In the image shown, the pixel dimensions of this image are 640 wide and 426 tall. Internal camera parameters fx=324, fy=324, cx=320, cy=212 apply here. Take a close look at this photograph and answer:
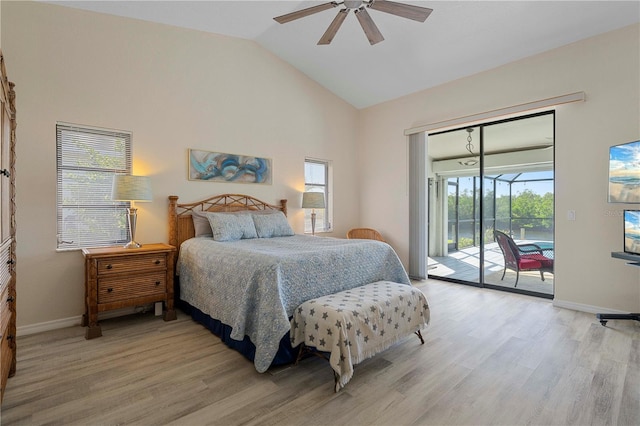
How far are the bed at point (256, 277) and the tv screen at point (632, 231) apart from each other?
82.0 inches

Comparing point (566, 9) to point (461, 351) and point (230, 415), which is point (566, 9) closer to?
point (461, 351)

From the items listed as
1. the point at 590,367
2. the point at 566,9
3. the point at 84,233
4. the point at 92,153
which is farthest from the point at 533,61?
the point at 84,233

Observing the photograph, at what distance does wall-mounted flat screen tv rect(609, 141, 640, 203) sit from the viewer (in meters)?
2.97

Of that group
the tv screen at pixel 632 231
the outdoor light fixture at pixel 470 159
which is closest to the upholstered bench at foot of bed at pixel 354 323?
the tv screen at pixel 632 231

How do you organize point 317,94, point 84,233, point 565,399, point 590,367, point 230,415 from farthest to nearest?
point 317,94, point 84,233, point 590,367, point 565,399, point 230,415

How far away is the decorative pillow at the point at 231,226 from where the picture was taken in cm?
365

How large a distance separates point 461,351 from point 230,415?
182 centimetres

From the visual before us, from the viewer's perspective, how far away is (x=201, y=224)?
3891 mm

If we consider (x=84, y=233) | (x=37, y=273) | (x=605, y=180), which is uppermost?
(x=605, y=180)

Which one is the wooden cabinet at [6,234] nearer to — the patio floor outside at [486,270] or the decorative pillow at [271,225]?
the decorative pillow at [271,225]

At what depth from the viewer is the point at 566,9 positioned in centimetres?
314

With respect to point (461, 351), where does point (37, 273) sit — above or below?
above

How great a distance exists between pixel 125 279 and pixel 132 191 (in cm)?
85

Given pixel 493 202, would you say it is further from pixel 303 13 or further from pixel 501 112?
pixel 303 13
